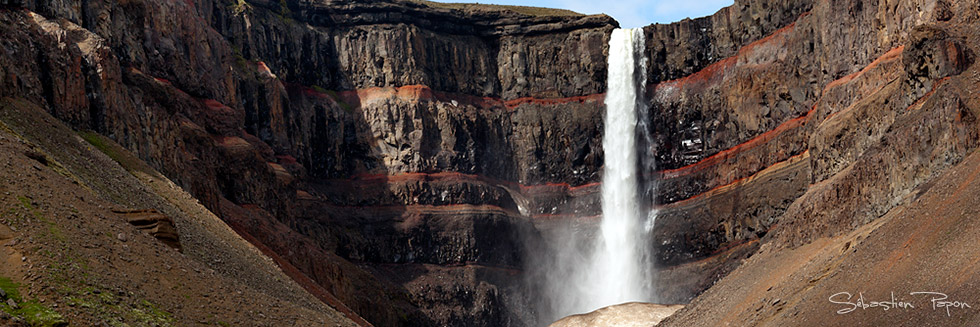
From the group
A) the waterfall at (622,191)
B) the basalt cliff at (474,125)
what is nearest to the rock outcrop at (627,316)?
the basalt cliff at (474,125)

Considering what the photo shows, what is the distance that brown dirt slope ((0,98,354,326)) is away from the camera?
90.1 feet

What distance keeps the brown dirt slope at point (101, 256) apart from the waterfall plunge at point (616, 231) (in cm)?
4157

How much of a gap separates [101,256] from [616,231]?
59667 mm

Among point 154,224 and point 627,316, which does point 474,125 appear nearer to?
point 627,316

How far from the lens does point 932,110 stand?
4584 cm

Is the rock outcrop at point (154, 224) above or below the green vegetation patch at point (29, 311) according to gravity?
below

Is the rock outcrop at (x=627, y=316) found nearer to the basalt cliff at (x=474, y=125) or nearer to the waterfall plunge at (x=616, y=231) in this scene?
the basalt cliff at (x=474, y=125)

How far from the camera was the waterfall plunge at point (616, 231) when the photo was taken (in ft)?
275

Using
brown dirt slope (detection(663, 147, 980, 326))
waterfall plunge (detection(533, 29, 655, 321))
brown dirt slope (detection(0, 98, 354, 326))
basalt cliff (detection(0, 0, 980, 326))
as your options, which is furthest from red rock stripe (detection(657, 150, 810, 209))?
brown dirt slope (detection(0, 98, 354, 326))

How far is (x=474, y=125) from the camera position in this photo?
90.9 meters

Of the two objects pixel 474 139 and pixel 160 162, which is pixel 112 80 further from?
pixel 474 139

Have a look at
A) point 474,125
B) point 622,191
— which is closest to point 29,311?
point 622,191

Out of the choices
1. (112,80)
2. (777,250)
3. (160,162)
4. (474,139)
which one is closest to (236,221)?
(160,162)

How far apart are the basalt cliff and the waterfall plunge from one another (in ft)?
3.73
